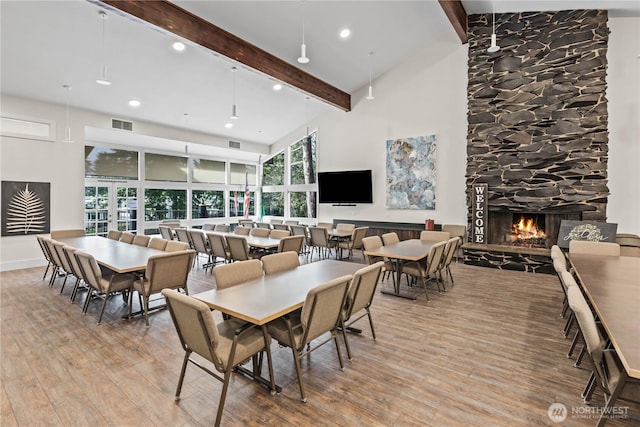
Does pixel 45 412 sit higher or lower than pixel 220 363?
lower

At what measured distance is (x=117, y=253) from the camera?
4.51 metres

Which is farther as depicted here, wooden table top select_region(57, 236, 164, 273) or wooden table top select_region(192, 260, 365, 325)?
wooden table top select_region(57, 236, 164, 273)

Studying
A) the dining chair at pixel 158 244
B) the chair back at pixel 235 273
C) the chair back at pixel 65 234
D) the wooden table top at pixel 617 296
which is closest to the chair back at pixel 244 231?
the dining chair at pixel 158 244

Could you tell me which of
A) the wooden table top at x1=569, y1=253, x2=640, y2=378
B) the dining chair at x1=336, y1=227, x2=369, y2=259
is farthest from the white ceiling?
the wooden table top at x1=569, y1=253, x2=640, y2=378

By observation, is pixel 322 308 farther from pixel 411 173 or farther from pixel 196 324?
pixel 411 173

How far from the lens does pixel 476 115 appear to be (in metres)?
7.23

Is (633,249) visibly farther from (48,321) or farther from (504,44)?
(48,321)

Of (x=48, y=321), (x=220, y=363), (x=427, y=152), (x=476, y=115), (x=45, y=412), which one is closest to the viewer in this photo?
(x=220, y=363)

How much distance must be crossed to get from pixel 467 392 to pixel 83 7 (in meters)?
6.60

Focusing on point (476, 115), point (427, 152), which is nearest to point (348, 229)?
point (427, 152)

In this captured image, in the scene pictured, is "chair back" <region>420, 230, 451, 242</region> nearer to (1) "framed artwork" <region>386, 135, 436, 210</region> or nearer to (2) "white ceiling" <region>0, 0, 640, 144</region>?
(1) "framed artwork" <region>386, 135, 436, 210</region>

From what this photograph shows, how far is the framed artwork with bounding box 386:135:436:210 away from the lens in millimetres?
7930

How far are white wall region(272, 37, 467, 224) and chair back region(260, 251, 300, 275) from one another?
215 inches

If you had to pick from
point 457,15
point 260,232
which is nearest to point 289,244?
point 260,232
